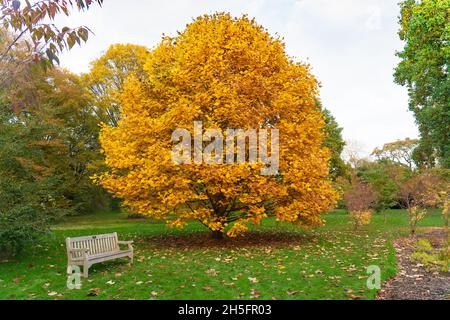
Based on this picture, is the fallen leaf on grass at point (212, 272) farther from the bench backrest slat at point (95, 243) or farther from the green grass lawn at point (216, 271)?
A: the bench backrest slat at point (95, 243)

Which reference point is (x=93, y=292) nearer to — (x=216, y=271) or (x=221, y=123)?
(x=216, y=271)

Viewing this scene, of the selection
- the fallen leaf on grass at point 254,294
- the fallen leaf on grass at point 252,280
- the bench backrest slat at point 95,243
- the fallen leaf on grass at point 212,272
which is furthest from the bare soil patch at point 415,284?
the bench backrest slat at point 95,243

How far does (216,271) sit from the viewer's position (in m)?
8.45

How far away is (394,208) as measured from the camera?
36375mm

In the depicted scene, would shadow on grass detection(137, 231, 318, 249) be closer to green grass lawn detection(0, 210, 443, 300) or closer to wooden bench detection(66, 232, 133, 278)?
green grass lawn detection(0, 210, 443, 300)

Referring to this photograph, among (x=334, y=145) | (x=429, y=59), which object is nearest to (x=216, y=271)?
(x=429, y=59)

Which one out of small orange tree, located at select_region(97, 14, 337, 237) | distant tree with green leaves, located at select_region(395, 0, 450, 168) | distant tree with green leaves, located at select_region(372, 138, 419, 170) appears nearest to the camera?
small orange tree, located at select_region(97, 14, 337, 237)

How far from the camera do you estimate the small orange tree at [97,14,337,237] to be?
1138 centimetres

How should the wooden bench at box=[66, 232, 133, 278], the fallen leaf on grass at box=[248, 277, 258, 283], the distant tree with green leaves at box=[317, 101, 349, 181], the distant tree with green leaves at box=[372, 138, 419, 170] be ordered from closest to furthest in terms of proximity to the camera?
the fallen leaf on grass at box=[248, 277, 258, 283] → the wooden bench at box=[66, 232, 133, 278] → the distant tree with green leaves at box=[317, 101, 349, 181] → the distant tree with green leaves at box=[372, 138, 419, 170]

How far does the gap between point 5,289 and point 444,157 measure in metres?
23.2

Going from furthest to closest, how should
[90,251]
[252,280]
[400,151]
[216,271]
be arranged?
[400,151] < [90,251] < [216,271] < [252,280]

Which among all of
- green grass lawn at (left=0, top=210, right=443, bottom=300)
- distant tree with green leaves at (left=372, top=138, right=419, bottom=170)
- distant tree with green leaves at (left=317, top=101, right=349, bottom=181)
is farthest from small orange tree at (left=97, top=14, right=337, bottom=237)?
distant tree with green leaves at (left=372, top=138, right=419, bottom=170)

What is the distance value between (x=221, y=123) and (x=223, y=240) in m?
4.06
